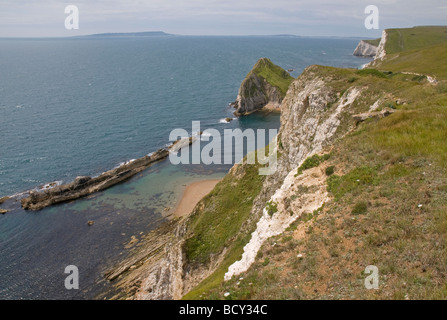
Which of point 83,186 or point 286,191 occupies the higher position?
point 286,191

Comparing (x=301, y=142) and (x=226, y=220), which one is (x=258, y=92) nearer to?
(x=301, y=142)

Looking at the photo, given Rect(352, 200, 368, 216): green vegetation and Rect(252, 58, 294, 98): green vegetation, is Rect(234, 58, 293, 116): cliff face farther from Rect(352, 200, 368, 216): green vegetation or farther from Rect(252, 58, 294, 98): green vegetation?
Rect(352, 200, 368, 216): green vegetation

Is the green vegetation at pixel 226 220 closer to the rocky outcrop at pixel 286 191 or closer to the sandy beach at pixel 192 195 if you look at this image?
the rocky outcrop at pixel 286 191

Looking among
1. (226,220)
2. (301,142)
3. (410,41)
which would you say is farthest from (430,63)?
(410,41)

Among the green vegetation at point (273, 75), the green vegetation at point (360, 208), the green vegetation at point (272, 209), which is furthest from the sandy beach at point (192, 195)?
the green vegetation at point (273, 75)

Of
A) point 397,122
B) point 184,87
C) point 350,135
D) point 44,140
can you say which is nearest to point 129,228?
point 350,135

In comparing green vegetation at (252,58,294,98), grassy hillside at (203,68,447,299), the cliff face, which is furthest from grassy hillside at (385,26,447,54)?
grassy hillside at (203,68,447,299)

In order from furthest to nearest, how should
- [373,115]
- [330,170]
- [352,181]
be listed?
[373,115] → [330,170] → [352,181]
